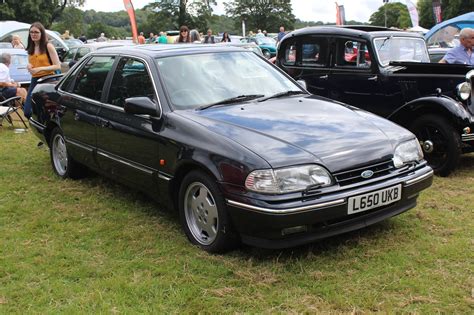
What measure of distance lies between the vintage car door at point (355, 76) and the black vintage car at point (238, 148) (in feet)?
7.09

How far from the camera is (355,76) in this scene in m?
7.01

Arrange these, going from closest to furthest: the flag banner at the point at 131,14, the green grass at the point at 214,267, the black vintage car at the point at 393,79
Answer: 1. the green grass at the point at 214,267
2. the black vintage car at the point at 393,79
3. the flag banner at the point at 131,14

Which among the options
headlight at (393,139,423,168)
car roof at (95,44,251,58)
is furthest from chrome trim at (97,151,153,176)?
headlight at (393,139,423,168)

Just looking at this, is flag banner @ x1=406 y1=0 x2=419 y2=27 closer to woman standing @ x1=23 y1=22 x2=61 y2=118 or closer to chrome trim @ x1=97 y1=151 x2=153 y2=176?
woman standing @ x1=23 y1=22 x2=61 y2=118

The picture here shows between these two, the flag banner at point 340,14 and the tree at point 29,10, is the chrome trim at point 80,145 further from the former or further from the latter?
the tree at point 29,10

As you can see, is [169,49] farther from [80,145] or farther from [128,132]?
[80,145]

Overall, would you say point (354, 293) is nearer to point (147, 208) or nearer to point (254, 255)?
point (254, 255)

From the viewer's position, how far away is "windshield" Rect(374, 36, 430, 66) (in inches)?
274

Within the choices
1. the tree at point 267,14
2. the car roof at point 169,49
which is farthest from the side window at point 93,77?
the tree at point 267,14

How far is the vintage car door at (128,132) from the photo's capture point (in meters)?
4.35

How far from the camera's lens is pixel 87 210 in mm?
5023

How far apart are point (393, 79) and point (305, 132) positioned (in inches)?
129

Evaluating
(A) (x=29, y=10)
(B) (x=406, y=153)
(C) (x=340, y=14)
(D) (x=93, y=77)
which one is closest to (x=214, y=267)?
(B) (x=406, y=153)

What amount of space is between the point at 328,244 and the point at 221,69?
1.82m
